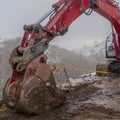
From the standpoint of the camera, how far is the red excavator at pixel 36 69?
7.45 metres

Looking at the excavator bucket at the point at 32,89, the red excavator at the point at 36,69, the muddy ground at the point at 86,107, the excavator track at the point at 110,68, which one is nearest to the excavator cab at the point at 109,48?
the excavator track at the point at 110,68

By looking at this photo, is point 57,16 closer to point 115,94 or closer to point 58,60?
point 115,94

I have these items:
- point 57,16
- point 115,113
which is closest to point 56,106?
point 115,113

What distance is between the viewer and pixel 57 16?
8734mm

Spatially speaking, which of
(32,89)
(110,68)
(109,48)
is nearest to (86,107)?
(32,89)

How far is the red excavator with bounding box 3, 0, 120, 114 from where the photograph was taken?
24.5 feet

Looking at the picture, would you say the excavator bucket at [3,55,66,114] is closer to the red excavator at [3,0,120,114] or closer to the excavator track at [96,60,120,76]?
the red excavator at [3,0,120,114]

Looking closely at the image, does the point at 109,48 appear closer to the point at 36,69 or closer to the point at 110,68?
the point at 110,68

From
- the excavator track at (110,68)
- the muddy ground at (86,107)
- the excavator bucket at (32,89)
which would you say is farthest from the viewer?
the excavator track at (110,68)

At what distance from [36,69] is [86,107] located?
1.60m

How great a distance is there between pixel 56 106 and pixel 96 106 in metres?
0.97

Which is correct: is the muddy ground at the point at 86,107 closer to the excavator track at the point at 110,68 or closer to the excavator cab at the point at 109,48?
the excavator track at the point at 110,68

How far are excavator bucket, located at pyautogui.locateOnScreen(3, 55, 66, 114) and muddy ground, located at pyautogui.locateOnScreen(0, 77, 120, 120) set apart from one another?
0.24 meters

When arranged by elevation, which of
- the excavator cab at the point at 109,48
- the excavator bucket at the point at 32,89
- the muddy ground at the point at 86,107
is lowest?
the muddy ground at the point at 86,107
